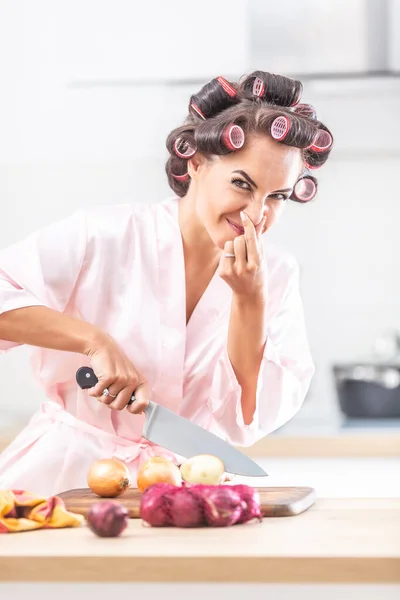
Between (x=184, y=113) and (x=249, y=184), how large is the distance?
4.99 ft

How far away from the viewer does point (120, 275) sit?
154 cm

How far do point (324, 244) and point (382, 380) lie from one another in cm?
54

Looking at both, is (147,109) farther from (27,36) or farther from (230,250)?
(230,250)

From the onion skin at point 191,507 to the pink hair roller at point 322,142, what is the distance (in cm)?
59

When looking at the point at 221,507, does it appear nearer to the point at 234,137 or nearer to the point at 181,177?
the point at 234,137

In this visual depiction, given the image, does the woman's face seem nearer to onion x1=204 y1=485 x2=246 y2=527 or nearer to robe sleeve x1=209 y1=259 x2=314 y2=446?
robe sleeve x1=209 y1=259 x2=314 y2=446

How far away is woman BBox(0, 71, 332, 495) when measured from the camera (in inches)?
53.7

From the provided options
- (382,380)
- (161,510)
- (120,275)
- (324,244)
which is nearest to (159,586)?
(161,510)

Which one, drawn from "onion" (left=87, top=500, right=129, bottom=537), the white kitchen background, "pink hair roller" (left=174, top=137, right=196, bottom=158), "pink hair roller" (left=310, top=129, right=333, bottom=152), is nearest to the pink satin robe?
"pink hair roller" (left=174, top=137, right=196, bottom=158)

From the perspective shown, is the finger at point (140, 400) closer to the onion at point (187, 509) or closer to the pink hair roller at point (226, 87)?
the onion at point (187, 509)

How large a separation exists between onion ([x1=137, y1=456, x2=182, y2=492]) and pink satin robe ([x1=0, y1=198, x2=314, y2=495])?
211mm

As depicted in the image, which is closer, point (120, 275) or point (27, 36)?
point (120, 275)

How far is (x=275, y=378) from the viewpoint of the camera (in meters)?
1.50

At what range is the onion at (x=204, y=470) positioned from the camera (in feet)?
4.18
